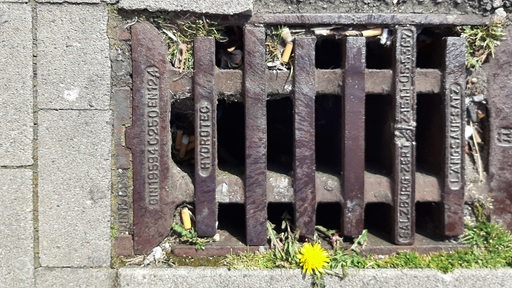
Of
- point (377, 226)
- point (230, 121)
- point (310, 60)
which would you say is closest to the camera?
point (310, 60)

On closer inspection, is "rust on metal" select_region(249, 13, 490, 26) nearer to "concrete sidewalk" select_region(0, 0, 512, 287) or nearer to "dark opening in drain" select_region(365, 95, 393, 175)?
"concrete sidewalk" select_region(0, 0, 512, 287)

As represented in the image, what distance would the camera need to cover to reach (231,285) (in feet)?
7.63

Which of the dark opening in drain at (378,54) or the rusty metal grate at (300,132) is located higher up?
the dark opening in drain at (378,54)

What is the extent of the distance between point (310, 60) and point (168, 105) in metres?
0.62

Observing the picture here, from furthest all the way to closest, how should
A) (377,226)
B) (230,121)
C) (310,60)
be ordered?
1. (230,121)
2. (377,226)
3. (310,60)

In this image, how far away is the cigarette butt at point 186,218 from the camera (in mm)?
2385

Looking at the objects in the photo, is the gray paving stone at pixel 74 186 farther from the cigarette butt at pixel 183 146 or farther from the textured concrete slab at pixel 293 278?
the cigarette butt at pixel 183 146

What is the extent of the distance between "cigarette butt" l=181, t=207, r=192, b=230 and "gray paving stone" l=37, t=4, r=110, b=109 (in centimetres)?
57

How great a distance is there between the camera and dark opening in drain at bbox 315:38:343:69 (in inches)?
110

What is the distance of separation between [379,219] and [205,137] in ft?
3.03

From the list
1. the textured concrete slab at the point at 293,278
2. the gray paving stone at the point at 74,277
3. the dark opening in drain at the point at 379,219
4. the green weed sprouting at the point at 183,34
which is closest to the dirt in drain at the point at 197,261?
the textured concrete slab at the point at 293,278

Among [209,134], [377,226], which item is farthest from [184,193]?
[377,226]

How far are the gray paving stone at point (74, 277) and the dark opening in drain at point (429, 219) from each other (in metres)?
1.39

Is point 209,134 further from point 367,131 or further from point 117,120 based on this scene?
point 367,131
